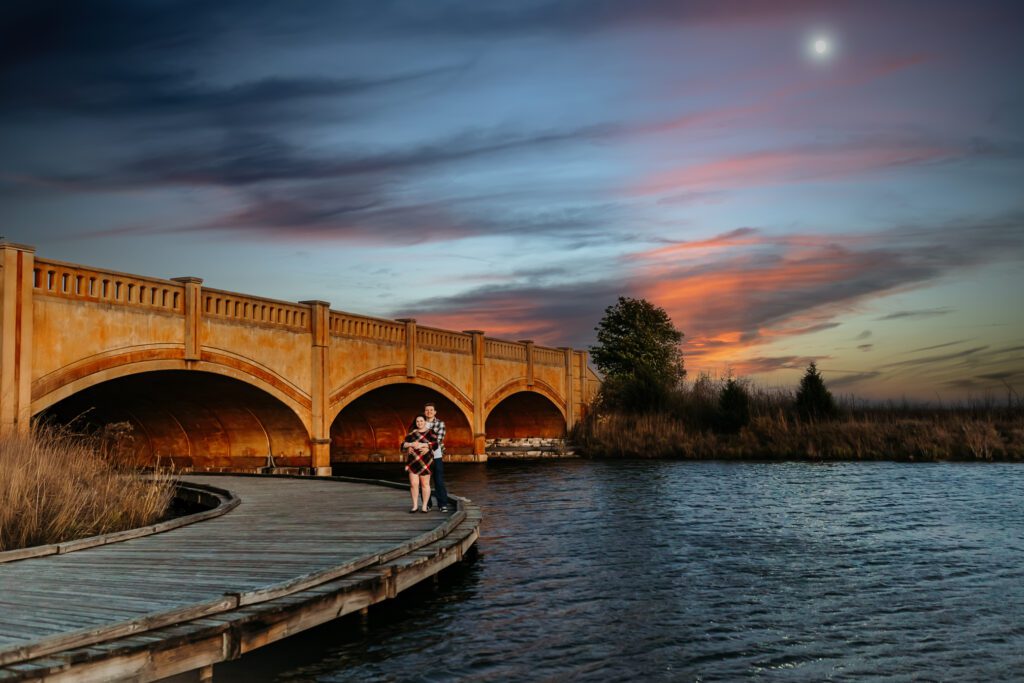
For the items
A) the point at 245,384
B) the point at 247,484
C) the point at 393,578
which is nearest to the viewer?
the point at 393,578

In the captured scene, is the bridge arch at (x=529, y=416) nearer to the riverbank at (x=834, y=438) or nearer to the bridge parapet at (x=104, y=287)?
the riverbank at (x=834, y=438)

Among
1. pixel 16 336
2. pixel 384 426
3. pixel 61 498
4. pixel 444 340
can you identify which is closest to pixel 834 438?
pixel 444 340

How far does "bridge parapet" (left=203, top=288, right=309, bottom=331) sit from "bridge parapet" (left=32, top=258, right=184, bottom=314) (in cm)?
124

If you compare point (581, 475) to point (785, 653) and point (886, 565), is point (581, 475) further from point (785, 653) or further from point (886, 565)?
point (785, 653)

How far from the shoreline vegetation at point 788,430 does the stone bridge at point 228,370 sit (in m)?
6.46

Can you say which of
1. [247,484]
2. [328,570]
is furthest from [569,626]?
[247,484]

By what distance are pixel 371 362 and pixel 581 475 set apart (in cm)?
867

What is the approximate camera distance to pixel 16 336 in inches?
745

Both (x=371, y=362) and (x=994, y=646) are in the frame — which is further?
(x=371, y=362)

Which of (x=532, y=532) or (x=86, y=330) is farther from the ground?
(x=86, y=330)

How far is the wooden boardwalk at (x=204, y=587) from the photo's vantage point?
647 centimetres

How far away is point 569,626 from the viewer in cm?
1005

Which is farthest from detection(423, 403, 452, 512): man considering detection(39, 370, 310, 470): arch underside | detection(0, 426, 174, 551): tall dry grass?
detection(39, 370, 310, 470): arch underside

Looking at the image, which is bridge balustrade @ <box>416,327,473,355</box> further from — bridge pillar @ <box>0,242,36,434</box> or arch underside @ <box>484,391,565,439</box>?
bridge pillar @ <box>0,242,36,434</box>
